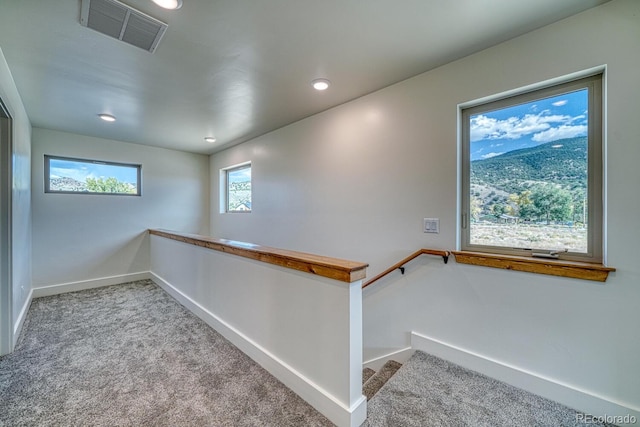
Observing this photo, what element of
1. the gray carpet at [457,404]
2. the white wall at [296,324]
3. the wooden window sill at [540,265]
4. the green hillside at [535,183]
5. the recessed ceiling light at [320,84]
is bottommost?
the gray carpet at [457,404]

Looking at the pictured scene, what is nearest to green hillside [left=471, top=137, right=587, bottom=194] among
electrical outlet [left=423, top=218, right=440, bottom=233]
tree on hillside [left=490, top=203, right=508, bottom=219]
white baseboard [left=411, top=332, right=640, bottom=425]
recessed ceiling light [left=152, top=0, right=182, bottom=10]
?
tree on hillside [left=490, top=203, right=508, bottom=219]

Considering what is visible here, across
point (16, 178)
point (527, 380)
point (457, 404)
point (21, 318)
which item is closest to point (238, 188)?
point (16, 178)

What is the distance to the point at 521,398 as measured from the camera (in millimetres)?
1677

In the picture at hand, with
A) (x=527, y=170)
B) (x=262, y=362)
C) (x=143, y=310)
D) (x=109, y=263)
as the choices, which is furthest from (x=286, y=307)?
(x=109, y=263)

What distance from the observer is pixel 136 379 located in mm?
1860

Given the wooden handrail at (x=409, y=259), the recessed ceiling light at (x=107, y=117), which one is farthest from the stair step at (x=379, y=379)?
the recessed ceiling light at (x=107, y=117)

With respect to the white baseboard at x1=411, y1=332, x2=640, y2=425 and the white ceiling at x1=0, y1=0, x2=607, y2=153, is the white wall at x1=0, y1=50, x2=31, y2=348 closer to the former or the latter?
the white ceiling at x1=0, y1=0, x2=607, y2=153

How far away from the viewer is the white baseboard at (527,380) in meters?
1.52

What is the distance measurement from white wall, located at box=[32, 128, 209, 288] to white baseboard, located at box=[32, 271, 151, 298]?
0.03 meters

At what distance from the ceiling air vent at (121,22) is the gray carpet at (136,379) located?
2.41m

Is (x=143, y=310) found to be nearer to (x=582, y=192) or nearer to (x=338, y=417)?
(x=338, y=417)

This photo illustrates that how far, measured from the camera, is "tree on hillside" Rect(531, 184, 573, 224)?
1.72m

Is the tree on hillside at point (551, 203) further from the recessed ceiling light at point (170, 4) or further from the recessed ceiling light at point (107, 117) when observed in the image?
the recessed ceiling light at point (107, 117)

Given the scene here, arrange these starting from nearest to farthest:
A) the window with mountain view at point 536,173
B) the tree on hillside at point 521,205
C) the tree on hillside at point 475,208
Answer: the window with mountain view at point 536,173
the tree on hillside at point 521,205
the tree on hillside at point 475,208
